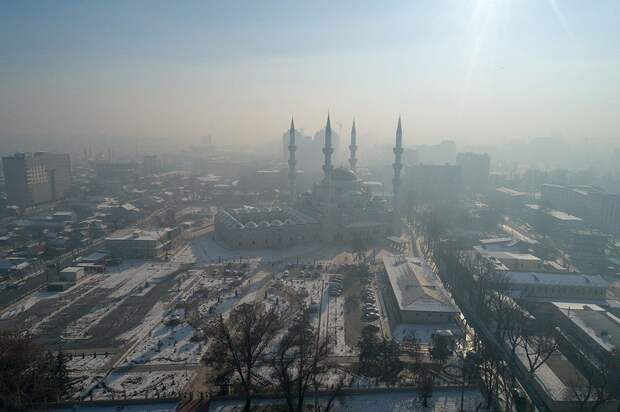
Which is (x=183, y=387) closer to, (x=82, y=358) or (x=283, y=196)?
(x=82, y=358)

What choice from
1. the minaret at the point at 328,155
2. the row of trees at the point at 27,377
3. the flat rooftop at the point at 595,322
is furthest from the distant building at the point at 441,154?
the row of trees at the point at 27,377

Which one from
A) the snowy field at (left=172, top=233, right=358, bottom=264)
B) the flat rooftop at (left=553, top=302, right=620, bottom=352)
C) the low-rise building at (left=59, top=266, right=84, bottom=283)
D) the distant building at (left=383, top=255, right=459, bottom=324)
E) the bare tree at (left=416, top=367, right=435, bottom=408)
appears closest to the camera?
the bare tree at (left=416, top=367, right=435, bottom=408)

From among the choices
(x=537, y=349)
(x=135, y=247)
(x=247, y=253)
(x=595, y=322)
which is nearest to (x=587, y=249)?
(x=595, y=322)

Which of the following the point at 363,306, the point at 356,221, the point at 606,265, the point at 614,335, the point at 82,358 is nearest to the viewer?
the point at 82,358

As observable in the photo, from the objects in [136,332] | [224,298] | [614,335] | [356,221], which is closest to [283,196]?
[356,221]

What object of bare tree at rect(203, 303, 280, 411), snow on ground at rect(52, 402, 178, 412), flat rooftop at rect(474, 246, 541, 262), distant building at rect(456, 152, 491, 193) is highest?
distant building at rect(456, 152, 491, 193)

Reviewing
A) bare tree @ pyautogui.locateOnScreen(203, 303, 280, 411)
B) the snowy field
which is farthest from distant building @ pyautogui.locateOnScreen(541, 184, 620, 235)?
bare tree @ pyautogui.locateOnScreen(203, 303, 280, 411)

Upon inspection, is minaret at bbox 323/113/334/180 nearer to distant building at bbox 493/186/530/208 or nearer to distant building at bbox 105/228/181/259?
distant building at bbox 105/228/181/259
